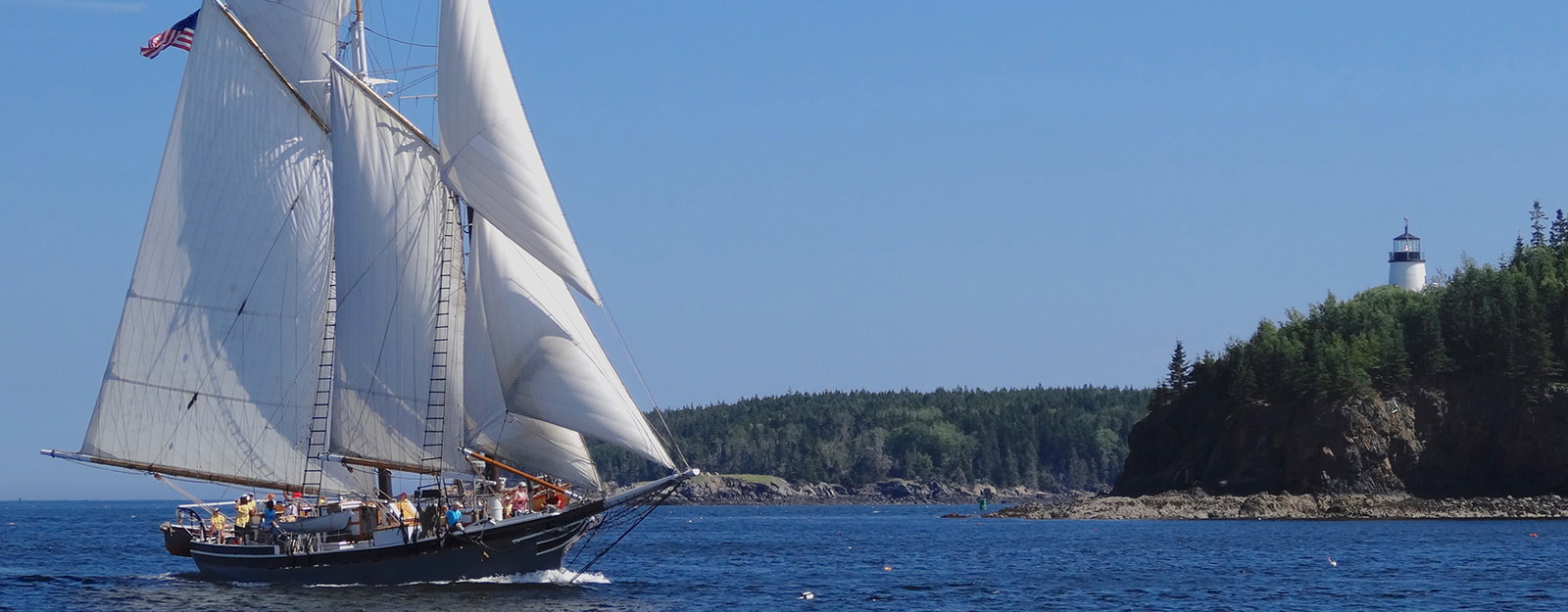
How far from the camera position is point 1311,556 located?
221 feet

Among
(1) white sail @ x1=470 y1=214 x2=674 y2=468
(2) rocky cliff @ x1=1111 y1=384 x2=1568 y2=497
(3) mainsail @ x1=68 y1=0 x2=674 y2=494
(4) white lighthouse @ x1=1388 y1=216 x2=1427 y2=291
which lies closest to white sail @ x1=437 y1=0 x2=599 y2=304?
(3) mainsail @ x1=68 y1=0 x2=674 y2=494

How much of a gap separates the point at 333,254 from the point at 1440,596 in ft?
115

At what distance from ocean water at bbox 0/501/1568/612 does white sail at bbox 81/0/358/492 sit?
4893 millimetres

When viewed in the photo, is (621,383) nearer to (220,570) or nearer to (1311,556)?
(220,570)

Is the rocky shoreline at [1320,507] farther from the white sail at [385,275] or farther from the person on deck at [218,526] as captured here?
the person on deck at [218,526]

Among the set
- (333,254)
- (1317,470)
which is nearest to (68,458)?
(333,254)

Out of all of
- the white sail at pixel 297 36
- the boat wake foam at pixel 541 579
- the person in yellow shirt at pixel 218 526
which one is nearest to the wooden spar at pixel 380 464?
the boat wake foam at pixel 541 579

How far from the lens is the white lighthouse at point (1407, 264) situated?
488 ft

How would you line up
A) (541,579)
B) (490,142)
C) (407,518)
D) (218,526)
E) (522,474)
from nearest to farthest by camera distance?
(490,142), (522,474), (407,518), (541,579), (218,526)

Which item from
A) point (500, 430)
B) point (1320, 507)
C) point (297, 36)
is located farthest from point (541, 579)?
point (1320, 507)

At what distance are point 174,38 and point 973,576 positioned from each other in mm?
33031

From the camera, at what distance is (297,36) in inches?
2077

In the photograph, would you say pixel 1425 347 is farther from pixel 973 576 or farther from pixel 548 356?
pixel 548 356

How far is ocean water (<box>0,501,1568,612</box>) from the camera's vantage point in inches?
1882
